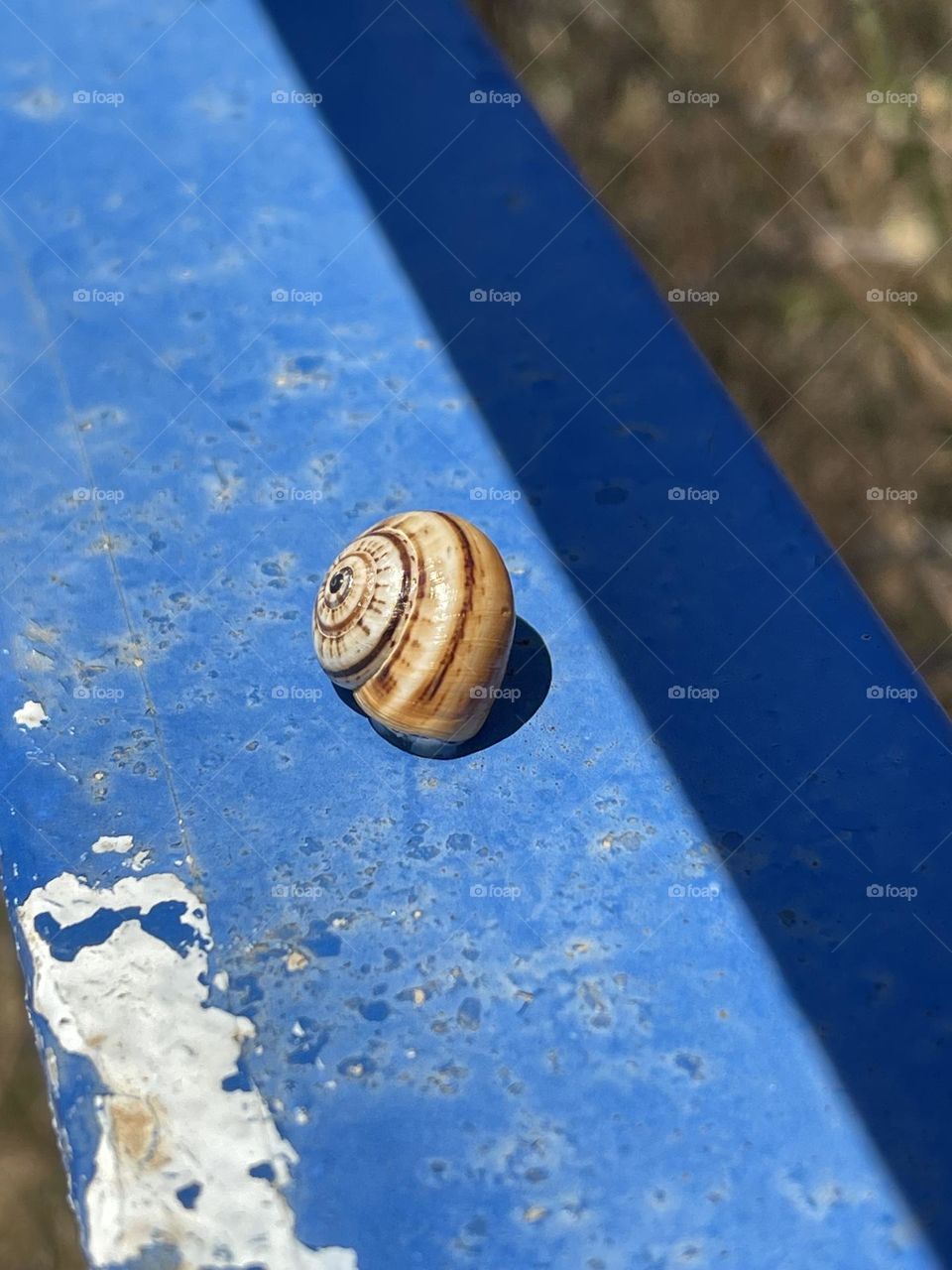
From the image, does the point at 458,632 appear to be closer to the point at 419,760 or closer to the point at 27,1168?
the point at 419,760

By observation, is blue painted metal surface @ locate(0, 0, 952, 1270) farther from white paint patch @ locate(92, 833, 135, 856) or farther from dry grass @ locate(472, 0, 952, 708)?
dry grass @ locate(472, 0, 952, 708)

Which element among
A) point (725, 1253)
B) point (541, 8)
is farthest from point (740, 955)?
point (541, 8)

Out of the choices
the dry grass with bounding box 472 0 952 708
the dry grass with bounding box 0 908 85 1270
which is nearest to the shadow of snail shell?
the dry grass with bounding box 472 0 952 708

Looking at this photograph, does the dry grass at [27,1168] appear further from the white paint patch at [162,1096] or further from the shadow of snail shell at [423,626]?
the shadow of snail shell at [423,626]

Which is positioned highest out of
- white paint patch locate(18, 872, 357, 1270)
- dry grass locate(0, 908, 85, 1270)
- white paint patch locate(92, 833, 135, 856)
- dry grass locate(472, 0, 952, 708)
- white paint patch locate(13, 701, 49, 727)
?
dry grass locate(472, 0, 952, 708)

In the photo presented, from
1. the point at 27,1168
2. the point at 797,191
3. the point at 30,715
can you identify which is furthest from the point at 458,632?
the point at 797,191

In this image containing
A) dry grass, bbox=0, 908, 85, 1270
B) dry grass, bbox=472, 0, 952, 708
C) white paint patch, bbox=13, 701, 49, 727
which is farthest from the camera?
dry grass, bbox=472, 0, 952, 708

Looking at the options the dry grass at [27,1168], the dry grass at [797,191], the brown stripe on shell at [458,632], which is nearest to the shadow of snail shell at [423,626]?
the brown stripe on shell at [458,632]
